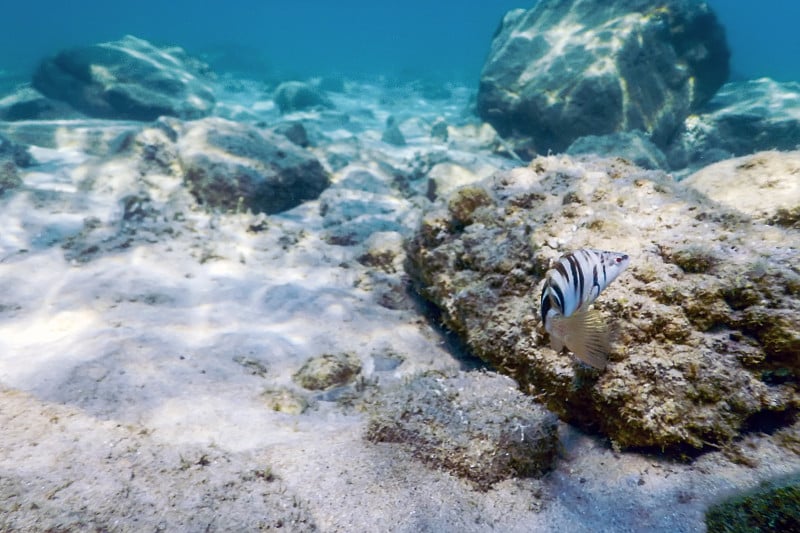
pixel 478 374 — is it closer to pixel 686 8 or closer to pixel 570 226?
pixel 570 226

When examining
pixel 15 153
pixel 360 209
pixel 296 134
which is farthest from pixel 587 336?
pixel 15 153

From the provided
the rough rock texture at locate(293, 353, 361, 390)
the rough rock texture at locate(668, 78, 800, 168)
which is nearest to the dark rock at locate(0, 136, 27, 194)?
the rough rock texture at locate(293, 353, 361, 390)

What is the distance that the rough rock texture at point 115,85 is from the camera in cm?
1322

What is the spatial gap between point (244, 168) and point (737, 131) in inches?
479

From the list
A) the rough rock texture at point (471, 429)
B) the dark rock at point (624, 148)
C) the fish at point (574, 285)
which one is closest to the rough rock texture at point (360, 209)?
the rough rock texture at point (471, 429)

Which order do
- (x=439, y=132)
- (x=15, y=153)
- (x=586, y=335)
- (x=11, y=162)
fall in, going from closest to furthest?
(x=586, y=335) < (x=11, y=162) < (x=15, y=153) < (x=439, y=132)

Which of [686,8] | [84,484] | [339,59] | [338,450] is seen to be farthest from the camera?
[339,59]

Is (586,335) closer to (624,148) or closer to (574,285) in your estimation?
(574,285)

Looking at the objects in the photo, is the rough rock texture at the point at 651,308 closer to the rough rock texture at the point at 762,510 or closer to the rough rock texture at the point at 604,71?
the rough rock texture at the point at 762,510

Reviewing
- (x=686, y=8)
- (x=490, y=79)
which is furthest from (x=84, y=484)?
(x=686, y=8)

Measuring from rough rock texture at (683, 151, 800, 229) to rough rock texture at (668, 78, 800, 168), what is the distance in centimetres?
752

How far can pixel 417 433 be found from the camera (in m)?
2.40

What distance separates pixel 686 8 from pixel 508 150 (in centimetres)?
584

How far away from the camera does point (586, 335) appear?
80.6 inches
